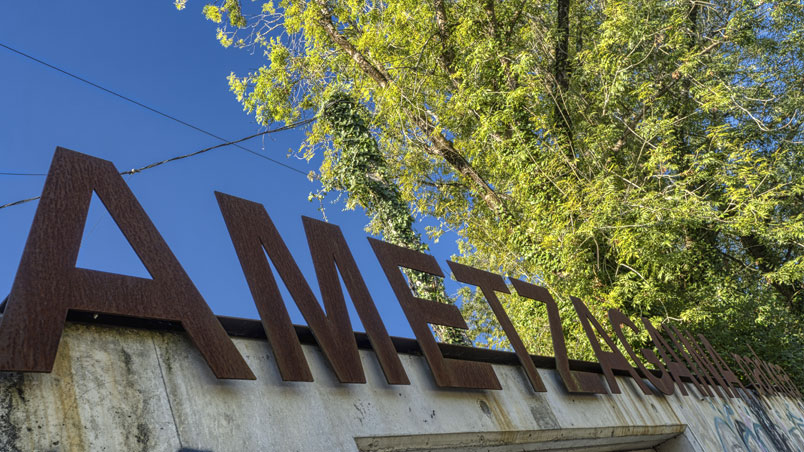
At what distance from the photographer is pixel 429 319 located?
356 cm

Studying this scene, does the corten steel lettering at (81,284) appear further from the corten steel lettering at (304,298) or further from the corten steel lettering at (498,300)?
the corten steel lettering at (498,300)

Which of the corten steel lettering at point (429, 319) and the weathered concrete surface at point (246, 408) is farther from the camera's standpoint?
the corten steel lettering at point (429, 319)

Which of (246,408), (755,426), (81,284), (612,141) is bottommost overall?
(755,426)

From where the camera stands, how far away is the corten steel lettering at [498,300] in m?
3.91

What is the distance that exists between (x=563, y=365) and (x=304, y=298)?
2.39 m

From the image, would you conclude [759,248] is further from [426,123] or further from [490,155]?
[426,123]

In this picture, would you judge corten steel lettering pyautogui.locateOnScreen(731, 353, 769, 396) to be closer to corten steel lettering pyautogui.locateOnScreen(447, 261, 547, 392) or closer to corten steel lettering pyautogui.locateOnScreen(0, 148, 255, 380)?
corten steel lettering pyautogui.locateOnScreen(447, 261, 547, 392)

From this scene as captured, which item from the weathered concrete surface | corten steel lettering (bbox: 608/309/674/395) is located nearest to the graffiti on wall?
corten steel lettering (bbox: 608/309/674/395)

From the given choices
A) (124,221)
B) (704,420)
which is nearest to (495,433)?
(124,221)

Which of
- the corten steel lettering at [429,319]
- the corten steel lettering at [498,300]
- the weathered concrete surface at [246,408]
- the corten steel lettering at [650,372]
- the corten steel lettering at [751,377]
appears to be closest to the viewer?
the weathered concrete surface at [246,408]

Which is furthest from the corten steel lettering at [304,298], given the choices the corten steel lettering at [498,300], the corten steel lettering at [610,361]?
the corten steel lettering at [610,361]

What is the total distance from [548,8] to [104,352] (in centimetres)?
1481

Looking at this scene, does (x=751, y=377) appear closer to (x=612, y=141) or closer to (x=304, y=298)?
(x=612, y=141)

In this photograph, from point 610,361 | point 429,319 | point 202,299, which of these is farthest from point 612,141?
point 202,299
